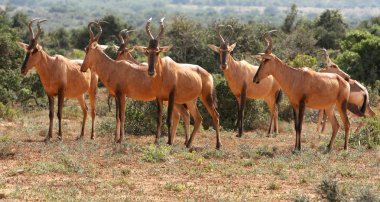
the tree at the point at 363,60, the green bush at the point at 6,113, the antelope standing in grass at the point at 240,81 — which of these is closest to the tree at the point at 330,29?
the tree at the point at 363,60

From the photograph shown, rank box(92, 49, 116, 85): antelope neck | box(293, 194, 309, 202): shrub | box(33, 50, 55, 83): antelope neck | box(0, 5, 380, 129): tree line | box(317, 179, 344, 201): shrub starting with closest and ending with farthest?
box(293, 194, 309, 202): shrub, box(317, 179, 344, 201): shrub, box(92, 49, 116, 85): antelope neck, box(33, 50, 55, 83): antelope neck, box(0, 5, 380, 129): tree line

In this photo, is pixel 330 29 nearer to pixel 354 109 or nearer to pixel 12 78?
pixel 12 78

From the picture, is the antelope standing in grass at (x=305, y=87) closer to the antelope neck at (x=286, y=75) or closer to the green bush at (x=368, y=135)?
the antelope neck at (x=286, y=75)

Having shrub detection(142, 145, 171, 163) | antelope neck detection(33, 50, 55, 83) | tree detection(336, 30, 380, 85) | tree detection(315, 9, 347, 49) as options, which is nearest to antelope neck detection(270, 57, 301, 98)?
shrub detection(142, 145, 171, 163)

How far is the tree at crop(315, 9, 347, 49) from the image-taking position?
5028 cm

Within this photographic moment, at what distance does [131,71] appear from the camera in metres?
19.2

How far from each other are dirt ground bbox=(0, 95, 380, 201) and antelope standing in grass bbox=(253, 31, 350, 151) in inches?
40.6

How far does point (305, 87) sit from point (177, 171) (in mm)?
4745

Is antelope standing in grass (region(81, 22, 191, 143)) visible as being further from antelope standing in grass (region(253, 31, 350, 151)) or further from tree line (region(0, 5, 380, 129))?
tree line (region(0, 5, 380, 129))

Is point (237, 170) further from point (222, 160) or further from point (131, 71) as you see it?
point (131, 71)

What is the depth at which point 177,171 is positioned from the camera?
1520 cm

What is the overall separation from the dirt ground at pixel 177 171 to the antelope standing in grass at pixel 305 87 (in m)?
1.03

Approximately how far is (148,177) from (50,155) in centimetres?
299

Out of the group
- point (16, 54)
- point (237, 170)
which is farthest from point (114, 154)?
point (16, 54)
